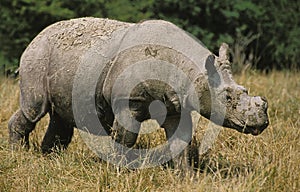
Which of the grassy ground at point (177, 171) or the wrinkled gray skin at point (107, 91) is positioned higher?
the wrinkled gray skin at point (107, 91)

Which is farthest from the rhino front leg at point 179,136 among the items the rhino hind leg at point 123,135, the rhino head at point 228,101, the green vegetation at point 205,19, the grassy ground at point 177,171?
the green vegetation at point 205,19

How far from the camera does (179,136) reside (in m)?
5.12

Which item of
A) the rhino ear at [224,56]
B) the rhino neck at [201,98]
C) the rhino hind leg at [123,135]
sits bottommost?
the rhino hind leg at [123,135]

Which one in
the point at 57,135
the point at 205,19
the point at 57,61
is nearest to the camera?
the point at 57,61

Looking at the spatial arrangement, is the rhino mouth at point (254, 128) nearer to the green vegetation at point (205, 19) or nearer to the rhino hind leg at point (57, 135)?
the rhino hind leg at point (57, 135)

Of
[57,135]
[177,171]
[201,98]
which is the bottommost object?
[57,135]

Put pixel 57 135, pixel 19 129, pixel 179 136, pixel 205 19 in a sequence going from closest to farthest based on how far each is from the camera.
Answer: pixel 179 136, pixel 19 129, pixel 57 135, pixel 205 19

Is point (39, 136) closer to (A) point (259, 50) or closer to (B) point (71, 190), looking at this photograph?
(B) point (71, 190)

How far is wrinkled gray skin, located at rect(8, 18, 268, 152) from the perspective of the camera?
4.63 metres

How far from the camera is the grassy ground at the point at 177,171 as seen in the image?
182 inches

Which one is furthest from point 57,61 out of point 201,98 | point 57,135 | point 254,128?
point 254,128

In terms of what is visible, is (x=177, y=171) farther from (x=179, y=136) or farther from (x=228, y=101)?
(x=228, y=101)

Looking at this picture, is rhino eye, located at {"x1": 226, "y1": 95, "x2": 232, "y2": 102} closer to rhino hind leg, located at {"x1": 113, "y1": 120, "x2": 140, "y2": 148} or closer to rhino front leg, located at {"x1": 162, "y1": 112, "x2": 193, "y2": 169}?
rhino front leg, located at {"x1": 162, "y1": 112, "x2": 193, "y2": 169}

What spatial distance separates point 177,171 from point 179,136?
0.99 feet
